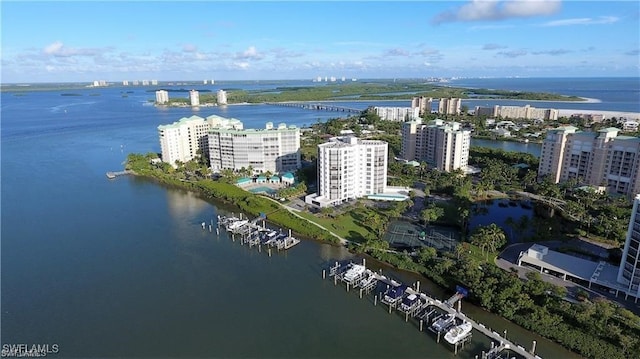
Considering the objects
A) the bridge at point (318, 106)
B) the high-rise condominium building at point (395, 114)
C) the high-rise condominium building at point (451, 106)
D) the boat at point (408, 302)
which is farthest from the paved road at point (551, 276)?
the bridge at point (318, 106)

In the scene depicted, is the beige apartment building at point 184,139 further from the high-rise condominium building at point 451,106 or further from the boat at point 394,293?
the high-rise condominium building at point 451,106

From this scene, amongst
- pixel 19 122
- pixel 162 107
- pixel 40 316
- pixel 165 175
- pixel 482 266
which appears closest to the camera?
pixel 40 316

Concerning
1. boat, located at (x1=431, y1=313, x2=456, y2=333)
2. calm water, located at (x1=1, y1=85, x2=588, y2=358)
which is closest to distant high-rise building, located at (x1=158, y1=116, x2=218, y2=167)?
calm water, located at (x1=1, y1=85, x2=588, y2=358)

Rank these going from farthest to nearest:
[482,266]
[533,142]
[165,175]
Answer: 1. [533,142]
2. [165,175]
3. [482,266]

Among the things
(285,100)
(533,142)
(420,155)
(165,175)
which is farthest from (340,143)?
(285,100)

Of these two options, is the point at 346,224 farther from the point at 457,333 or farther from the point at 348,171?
the point at 457,333

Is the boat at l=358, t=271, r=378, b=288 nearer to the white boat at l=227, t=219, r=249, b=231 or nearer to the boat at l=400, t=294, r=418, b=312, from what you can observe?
the boat at l=400, t=294, r=418, b=312

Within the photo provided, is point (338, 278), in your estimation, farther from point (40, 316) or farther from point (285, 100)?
point (285, 100)
